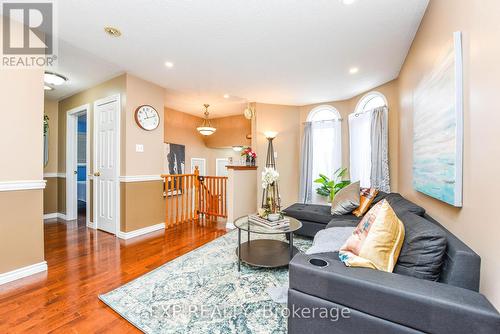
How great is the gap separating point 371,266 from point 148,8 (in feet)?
8.33

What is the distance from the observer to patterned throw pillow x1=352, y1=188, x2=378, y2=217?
2713mm

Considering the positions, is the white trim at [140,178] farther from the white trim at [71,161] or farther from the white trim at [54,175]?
the white trim at [54,175]

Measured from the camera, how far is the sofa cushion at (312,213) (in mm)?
2888

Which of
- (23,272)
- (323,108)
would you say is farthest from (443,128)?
(23,272)

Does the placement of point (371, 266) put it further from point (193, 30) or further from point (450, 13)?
point (193, 30)

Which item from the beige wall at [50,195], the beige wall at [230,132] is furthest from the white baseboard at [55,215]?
the beige wall at [230,132]

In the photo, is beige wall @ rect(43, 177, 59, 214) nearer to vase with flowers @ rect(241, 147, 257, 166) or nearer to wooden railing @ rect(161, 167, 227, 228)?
wooden railing @ rect(161, 167, 227, 228)

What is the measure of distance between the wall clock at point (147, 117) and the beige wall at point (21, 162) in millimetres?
1221

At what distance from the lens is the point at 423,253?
3.73 ft

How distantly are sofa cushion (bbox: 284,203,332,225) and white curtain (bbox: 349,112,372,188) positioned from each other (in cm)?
121

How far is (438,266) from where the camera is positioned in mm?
1108

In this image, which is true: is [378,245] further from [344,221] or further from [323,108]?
[323,108]

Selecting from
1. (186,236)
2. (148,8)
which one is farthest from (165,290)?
(148,8)

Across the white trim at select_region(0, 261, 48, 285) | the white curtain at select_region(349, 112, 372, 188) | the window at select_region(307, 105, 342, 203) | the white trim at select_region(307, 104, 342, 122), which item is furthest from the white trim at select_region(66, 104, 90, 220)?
the white curtain at select_region(349, 112, 372, 188)
